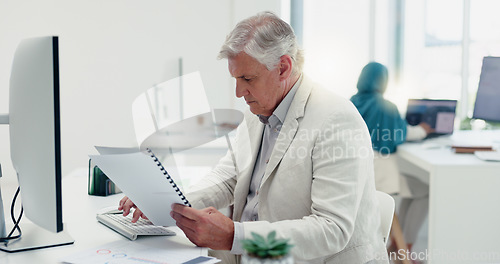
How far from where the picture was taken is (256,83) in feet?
4.63

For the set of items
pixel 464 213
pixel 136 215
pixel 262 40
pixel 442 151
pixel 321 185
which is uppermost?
pixel 262 40

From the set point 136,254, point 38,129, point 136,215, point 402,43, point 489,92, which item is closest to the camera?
point 38,129

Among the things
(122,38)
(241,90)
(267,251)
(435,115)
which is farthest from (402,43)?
(267,251)

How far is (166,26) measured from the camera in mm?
4098

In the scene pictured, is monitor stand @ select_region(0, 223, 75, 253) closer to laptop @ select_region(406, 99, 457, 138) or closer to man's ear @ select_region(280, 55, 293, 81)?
man's ear @ select_region(280, 55, 293, 81)

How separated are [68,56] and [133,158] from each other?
3.29 m

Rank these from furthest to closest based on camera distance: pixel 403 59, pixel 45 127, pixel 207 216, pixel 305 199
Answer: pixel 403 59, pixel 305 199, pixel 207 216, pixel 45 127

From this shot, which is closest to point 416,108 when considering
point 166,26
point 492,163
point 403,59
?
point 492,163

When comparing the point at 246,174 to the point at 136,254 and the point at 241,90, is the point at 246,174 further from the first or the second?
the point at 136,254

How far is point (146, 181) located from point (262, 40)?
0.48 metres

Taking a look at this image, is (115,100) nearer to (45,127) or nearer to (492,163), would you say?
(492,163)

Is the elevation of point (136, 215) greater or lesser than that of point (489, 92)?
lesser

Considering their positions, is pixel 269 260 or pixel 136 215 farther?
pixel 136 215

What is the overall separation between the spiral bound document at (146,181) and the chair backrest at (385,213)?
0.61m
